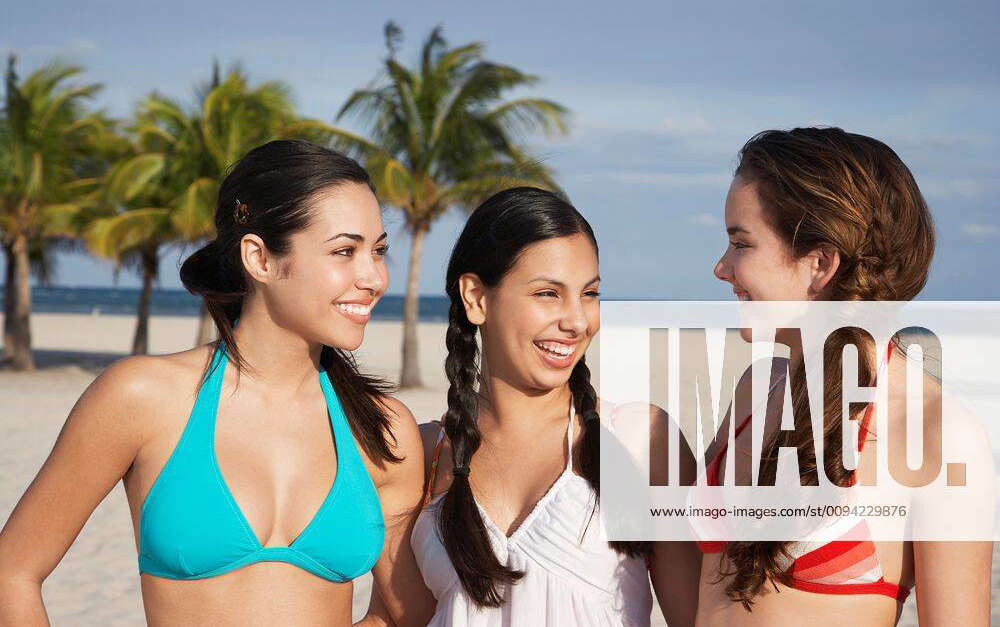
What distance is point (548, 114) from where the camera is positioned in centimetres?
1847

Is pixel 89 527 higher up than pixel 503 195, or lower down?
lower down

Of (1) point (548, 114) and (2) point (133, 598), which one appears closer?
(2) point (133, 598)

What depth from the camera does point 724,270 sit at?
2.62 m

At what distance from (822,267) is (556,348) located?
2.60 ft

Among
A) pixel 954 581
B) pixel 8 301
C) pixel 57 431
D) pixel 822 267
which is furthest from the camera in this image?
pixel 8 301

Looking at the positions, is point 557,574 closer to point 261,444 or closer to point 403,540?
point 403,540

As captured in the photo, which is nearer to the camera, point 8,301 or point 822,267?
point 822,267

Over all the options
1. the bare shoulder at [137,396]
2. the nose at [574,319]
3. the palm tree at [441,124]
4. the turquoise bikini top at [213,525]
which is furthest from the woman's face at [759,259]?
the palm tree at [441,124]

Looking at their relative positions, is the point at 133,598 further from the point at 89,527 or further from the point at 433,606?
the point at 433,606

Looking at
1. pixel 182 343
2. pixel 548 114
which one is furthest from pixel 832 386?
pixel 182 343

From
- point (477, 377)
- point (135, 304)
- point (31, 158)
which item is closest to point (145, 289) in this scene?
point (31, 158)

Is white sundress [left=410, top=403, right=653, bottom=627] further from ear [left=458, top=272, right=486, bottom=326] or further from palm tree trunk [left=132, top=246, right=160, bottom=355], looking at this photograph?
palm tree trunk [left=132, top=246, right=160, bottom=355]

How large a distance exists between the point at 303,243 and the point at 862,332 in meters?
1.45

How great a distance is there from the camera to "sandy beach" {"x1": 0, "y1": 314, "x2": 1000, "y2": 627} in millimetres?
6816
